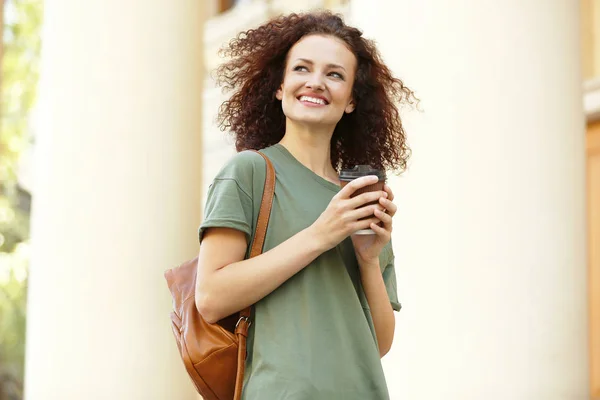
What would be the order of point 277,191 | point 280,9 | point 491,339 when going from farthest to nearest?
point 280,9, point 491,339, point 277,191

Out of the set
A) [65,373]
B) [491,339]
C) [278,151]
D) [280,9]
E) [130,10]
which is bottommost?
[65,373]

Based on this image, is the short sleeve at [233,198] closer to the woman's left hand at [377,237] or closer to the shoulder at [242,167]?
the shoulder at [242,167]

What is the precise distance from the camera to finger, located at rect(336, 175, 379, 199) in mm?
1935

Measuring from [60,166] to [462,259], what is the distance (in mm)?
2245

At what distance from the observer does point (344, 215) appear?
192cm

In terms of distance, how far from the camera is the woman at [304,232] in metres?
1.95

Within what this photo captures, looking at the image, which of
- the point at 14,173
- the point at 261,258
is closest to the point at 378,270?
the point at 261,258

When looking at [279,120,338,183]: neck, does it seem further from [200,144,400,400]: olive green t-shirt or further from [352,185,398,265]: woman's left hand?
[352,185,398,265]: woman's left hand

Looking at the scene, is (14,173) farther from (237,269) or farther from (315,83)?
(237,269)

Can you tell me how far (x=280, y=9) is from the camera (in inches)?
362

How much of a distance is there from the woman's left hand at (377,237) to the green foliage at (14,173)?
11341 mm

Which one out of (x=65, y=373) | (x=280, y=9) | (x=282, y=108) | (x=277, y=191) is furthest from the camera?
(x=280, y=9)

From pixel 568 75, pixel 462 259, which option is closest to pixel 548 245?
pixel 462 259

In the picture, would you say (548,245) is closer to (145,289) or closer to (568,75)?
(568,75)
